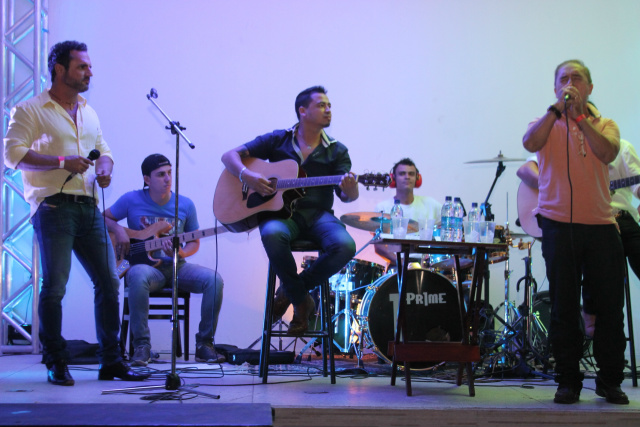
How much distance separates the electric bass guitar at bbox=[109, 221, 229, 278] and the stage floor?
1193 mm

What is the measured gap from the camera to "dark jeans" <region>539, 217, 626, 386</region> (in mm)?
3172

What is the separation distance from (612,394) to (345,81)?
160 inches

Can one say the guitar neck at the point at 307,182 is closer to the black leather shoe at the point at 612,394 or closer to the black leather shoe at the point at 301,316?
the black leather shoe at the point at 301,316

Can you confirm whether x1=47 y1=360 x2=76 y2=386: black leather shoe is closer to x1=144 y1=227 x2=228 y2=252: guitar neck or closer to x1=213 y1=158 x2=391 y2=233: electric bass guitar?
x1=213 y1=158 x2=391 y2=233: electric bass guitar

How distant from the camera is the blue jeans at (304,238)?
3.62 metres

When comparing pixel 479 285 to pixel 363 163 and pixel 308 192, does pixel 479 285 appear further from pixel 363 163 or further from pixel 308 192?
pixel 363 163

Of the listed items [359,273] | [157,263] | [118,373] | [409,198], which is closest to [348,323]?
[359,273]

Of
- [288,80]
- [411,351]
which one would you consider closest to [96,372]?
[411,351]

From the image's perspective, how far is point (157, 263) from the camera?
5129 mm

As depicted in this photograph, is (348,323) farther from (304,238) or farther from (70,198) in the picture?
(70,198)

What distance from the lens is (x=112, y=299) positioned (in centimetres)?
370

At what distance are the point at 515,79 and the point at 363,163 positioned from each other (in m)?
1.77

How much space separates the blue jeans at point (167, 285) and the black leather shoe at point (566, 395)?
272 centimetres

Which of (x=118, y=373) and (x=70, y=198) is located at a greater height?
(x=70, y=198)
